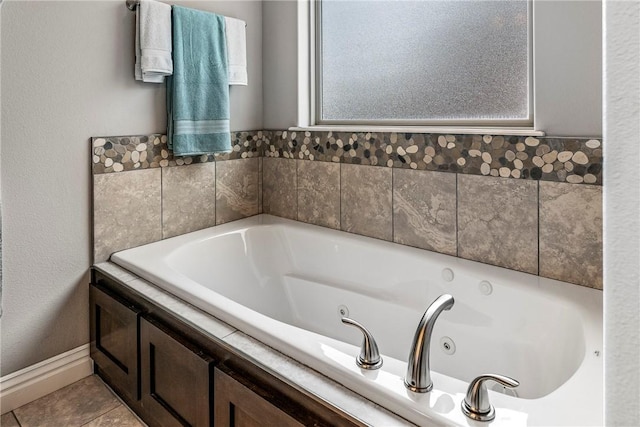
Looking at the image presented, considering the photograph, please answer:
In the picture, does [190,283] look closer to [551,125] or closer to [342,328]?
[342,328]

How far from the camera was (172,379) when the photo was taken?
4.79 ft

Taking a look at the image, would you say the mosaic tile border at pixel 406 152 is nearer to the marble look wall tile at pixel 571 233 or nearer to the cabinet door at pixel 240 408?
the marble look wall tile at pixel 571 233

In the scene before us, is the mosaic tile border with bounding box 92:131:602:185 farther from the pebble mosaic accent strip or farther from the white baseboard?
the white baseboard

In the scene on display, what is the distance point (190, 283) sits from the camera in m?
1.65

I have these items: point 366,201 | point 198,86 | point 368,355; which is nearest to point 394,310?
point 366,201

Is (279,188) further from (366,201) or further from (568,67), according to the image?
(568,67)

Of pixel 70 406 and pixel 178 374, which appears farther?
pixel 70 406

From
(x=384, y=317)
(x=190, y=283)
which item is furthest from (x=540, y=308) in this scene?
(x=190, y=283)

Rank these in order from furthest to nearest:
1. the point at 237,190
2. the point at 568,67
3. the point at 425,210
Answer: the point at 237,190 → the point at 425,210 → the point at 568,67

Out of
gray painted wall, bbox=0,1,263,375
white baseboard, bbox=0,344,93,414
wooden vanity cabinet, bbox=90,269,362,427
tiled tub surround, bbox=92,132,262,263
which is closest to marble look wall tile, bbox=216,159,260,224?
tiled tub surround, bbox=92,132,262,263

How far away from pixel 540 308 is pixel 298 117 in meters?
1.60

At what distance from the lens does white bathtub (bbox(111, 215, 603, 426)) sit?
1.01m

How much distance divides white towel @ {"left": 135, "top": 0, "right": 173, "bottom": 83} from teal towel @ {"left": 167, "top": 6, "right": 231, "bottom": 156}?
0.05 metres

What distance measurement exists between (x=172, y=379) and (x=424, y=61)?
1739 millimetres
